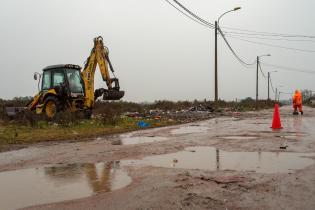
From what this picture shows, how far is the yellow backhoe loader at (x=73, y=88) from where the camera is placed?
19344 millimetres

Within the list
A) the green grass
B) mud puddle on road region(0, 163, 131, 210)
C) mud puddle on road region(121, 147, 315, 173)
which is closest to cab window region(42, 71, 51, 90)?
the green grass

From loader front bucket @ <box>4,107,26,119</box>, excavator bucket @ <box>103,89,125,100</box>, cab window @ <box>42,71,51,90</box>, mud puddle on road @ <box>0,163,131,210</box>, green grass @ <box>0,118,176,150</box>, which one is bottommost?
mud puddle on road @ <box>0,163,131,210</box>

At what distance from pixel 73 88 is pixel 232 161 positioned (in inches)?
554

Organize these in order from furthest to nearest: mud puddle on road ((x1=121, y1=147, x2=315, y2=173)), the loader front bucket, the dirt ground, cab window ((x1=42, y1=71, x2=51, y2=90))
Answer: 1. cab window ((x1=42, y1=71, x2=51, y2=90))
2. the loader front bucket
3. mud puddle on road ((x1=121, y1=147, x2=315, y2=173))
4. the dirt ground

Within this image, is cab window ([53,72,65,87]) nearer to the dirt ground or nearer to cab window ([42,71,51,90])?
cab window ([42,71,51,90])

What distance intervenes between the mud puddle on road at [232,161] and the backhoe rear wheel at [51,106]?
12.4 metres

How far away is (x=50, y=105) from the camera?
20.1m

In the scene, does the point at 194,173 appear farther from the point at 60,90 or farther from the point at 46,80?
the point at 46,80

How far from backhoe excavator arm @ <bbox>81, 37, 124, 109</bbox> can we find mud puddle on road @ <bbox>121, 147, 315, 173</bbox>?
12225mm

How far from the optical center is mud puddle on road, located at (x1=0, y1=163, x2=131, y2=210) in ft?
15.9

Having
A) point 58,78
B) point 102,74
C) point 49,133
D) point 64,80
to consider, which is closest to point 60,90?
point 64,80

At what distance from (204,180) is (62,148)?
5.45 meters

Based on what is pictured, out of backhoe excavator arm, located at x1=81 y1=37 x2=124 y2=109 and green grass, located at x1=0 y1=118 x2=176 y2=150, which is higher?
backhoe excavator arm, located at x1=81 y1=37 x2=124 y2=109

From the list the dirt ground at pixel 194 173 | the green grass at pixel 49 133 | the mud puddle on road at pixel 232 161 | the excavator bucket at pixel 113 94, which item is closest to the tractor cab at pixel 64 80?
the excavator bucket at pixel 113 94
